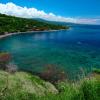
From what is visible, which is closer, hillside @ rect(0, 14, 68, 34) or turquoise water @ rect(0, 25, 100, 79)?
turquoise water @ rect(0, 25, 100, 79)

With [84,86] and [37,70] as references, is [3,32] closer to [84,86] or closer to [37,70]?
[37,70]

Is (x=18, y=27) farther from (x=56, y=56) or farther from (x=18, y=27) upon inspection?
(x=56, y=56)

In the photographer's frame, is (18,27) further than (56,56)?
Yes

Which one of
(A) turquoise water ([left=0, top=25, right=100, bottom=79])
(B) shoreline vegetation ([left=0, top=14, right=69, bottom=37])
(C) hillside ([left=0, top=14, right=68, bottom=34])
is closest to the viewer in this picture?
(A) turquoise water ([left=0, top=25, right=100, bottom=79])

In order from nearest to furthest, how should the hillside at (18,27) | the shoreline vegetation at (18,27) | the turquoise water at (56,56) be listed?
1. the turquoise water at (56,56)
2. the shoreline vegetation at (18,27)
3. the hillside at (18,27)

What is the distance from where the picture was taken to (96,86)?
7.90m

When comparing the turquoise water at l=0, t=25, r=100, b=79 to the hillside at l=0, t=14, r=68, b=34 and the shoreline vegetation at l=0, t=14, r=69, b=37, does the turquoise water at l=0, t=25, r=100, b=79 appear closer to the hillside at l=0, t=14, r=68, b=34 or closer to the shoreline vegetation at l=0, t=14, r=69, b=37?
the shoreline vegetation at l=0, t=14, r=69, b=37

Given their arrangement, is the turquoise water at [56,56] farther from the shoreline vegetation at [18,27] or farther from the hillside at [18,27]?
the hillside at [18,27]

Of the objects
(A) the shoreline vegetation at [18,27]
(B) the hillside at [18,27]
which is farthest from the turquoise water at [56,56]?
(B) the hillside at [18,27]

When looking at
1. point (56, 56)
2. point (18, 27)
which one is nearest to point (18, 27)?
point (18, 27)

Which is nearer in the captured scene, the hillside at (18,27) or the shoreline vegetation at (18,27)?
the shoreline vegetation at (18,27)

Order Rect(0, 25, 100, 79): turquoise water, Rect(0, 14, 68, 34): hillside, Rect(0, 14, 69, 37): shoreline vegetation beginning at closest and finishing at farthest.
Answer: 1. Rect(0, 25, 100, 79): turquoise water
2. Rect(0, 14, 69, 37): shoreline vegetation
3. Rect(0, 14, 68, 34): hillside

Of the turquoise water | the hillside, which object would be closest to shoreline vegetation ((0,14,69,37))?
the hillside

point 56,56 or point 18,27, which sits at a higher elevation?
point 56,56
